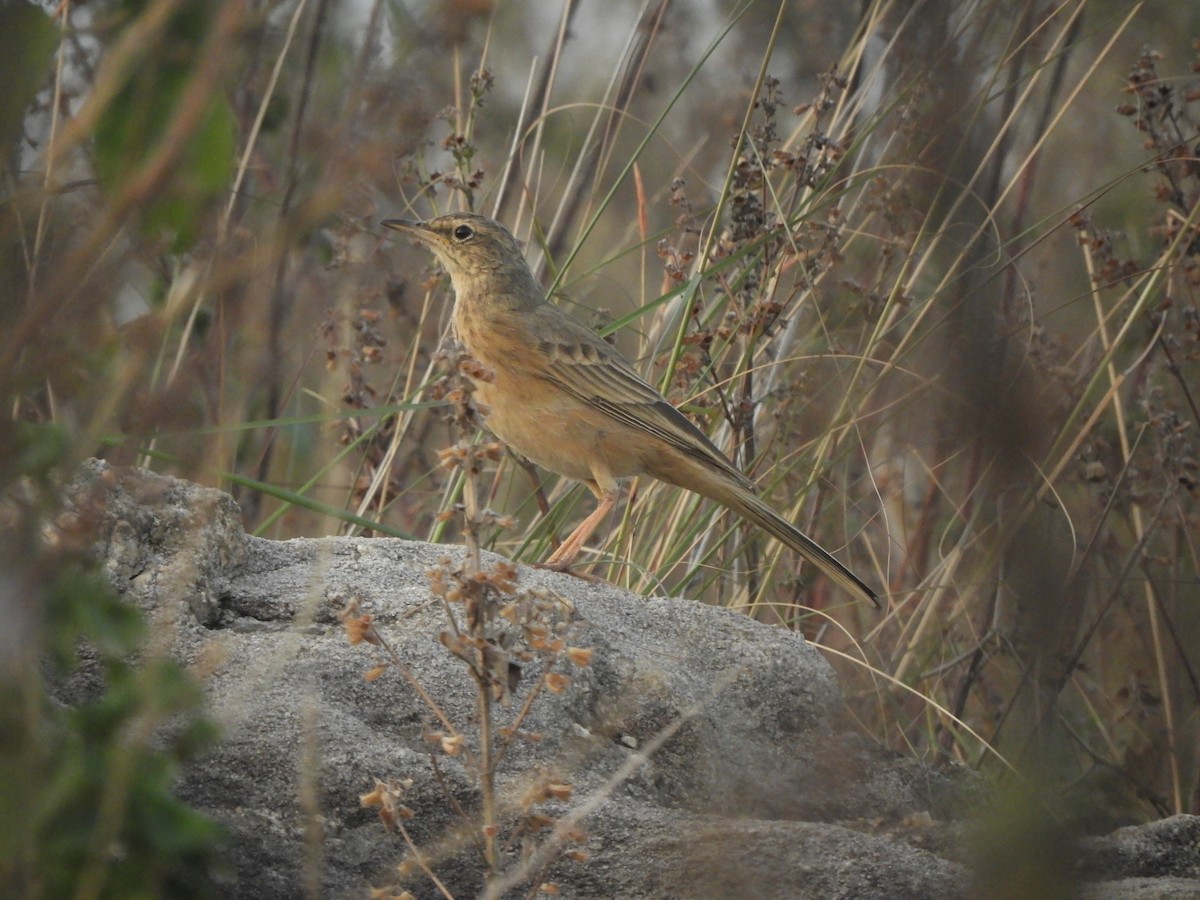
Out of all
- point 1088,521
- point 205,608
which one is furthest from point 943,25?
point 1088,521

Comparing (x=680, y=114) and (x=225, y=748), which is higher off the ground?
(x=680, y=114)

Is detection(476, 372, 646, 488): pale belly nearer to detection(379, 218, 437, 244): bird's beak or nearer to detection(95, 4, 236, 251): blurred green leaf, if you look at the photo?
detection(379, 218, 437, 244): bird's beak

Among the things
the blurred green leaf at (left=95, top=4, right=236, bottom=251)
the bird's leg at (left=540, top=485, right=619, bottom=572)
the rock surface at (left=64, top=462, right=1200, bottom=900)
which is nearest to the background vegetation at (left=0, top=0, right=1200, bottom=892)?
the bird's leg at (left=540, top=485, right=619, bottom=572)

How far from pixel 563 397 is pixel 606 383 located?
0.58 ft

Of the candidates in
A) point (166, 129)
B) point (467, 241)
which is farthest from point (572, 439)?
point (166, 129)

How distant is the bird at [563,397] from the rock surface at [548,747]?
971 millimetres

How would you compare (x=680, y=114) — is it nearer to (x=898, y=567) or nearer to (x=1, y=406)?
(x=898, y=567)

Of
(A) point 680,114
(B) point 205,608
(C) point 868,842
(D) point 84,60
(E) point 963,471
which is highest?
(A) point 680,114

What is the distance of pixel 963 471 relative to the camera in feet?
18.8

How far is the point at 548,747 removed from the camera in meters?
3.23

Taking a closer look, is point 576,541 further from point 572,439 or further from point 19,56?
point 19,56

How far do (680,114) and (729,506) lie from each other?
185 inches

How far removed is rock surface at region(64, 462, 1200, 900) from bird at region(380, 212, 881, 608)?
3.19ft

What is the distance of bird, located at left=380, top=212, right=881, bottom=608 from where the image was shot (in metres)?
5.02
